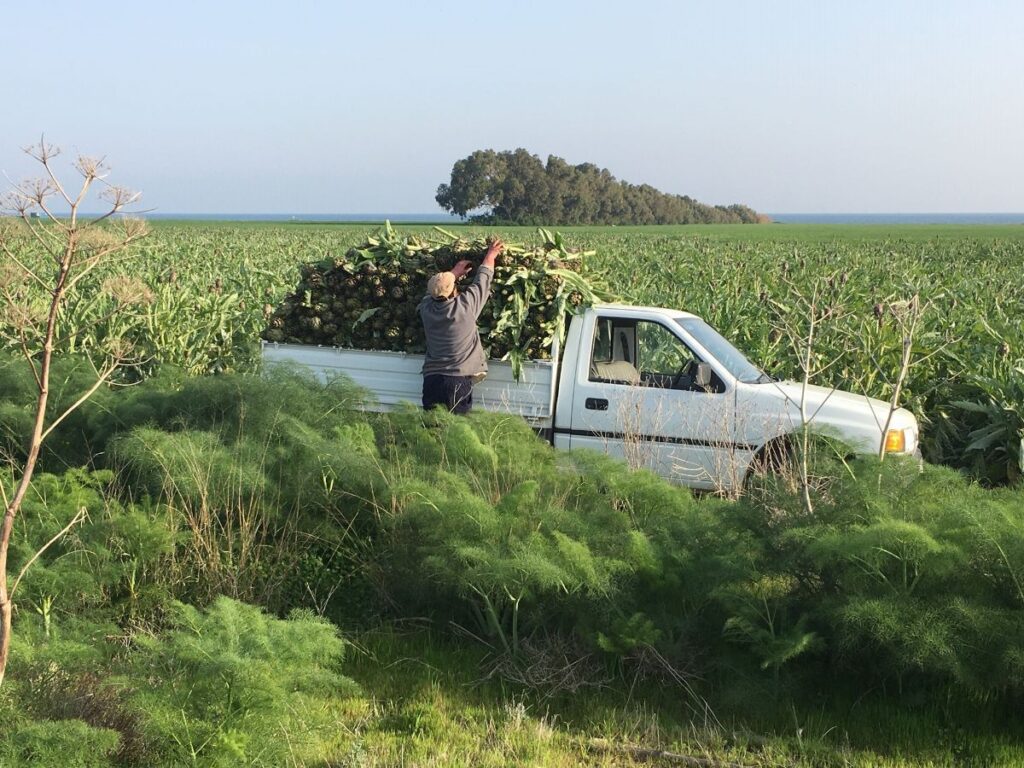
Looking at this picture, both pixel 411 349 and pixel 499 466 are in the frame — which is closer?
pixel 499 466

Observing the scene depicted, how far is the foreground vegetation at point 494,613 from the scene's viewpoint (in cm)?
429

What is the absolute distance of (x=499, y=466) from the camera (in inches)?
272

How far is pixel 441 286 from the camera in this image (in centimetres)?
859

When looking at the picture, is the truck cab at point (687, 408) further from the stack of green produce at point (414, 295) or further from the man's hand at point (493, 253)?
the man's hand at point (493, 253)

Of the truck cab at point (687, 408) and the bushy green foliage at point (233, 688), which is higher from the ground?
the truck cab at point (687, 408)

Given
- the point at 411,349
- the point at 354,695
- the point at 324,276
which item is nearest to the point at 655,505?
the point at 354,695

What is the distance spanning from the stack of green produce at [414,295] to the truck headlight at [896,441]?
280 cm

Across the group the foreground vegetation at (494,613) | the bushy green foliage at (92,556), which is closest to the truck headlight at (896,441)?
the foreground vegetation at (494,613)

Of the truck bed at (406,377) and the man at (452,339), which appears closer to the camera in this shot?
the man at (452,339)

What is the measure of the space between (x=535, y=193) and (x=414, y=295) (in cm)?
10028

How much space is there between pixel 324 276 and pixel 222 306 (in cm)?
371

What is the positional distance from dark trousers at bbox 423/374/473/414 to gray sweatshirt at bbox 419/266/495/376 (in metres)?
→ 0.05

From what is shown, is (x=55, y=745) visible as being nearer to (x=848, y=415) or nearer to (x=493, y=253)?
(x=493, y=253)

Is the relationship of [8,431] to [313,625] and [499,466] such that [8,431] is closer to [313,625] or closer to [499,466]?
[499,466]
